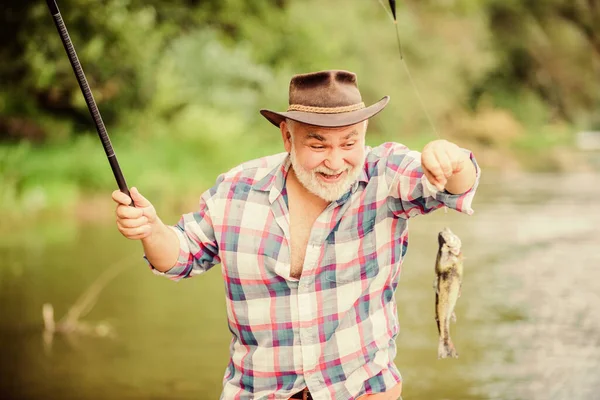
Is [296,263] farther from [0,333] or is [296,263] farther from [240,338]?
[0,333]

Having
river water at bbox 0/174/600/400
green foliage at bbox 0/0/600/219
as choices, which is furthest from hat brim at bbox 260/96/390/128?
green foliage at bbox 0/0/600/219

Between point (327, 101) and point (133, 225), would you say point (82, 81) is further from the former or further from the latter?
point (327, 101)

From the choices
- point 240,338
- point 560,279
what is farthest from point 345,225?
point 560,279

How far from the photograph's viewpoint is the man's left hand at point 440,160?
2.22 metres

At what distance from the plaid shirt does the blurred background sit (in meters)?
1.42

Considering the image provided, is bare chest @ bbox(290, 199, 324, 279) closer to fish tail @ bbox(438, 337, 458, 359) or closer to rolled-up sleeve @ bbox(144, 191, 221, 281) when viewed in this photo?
rolled-up sleeve @ bbox(144, 191, 221, 281)

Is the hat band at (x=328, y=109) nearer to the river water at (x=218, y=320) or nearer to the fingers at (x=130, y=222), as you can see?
the fingers at (x=130, y=222)

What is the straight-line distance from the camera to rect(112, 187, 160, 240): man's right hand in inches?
94.5

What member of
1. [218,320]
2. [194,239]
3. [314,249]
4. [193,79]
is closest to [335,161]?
[314,249]

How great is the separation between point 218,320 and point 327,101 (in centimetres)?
535

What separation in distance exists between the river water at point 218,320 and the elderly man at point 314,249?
3.42 metres

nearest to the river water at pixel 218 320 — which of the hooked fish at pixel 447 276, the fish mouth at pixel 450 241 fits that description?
the hooked fish at pixel 447 276

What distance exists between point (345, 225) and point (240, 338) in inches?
16.3

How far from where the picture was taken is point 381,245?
2594 millimetres
